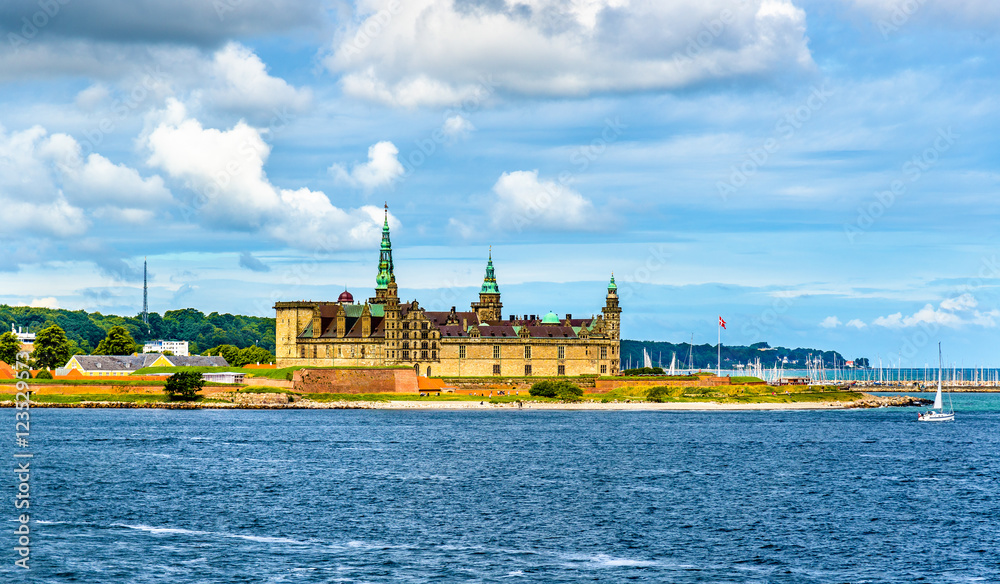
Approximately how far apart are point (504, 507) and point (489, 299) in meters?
120

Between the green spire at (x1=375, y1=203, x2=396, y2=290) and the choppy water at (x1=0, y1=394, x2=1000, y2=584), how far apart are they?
248 feet

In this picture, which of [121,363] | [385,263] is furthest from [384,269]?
[121,363]

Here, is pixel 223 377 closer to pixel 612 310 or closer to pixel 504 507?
pixel 612 310

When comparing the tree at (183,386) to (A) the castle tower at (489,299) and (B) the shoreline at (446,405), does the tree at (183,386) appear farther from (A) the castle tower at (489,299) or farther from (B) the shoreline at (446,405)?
(A) the castle tower at (489,299)

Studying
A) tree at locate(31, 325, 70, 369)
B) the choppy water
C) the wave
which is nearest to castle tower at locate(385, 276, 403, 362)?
tree at locate(31, 325, 70, 369)

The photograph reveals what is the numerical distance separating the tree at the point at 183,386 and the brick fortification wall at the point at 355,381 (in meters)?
11.6

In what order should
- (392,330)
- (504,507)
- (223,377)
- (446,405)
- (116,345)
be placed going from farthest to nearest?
(116,345)
(392,330)
(223,377)
(446,405)
(504,507)

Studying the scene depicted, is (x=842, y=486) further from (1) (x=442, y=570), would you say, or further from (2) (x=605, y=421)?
(2) (x=605, y=421)

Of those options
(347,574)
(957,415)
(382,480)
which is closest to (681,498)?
(382,480)

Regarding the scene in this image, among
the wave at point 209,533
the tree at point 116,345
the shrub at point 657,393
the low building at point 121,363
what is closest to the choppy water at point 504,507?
the wave at point 209,533

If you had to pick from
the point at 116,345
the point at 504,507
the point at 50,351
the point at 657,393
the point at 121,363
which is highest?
the point at 116,345

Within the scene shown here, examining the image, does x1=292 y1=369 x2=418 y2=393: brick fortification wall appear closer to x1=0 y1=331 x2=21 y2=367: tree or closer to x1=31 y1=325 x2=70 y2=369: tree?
x1=31 y1=325 x2=70 y2=369: tree

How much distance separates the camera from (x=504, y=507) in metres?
46.6

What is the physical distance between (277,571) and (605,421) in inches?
2807
